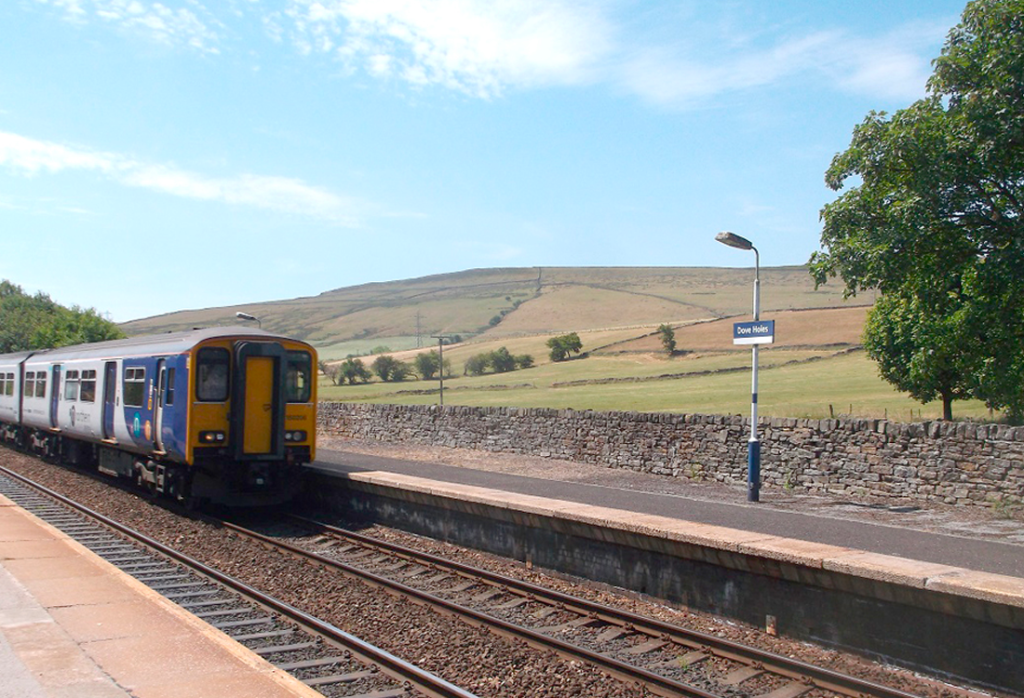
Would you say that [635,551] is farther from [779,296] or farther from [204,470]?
[779,296]

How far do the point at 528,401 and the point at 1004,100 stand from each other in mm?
29223

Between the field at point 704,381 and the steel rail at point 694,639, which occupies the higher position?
the field at point 704,381

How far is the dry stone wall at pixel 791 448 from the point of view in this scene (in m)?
13.8

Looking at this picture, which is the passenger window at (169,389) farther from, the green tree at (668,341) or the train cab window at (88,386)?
the green tree at (668,341)

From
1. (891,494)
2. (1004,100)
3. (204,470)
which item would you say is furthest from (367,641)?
(1004,100)

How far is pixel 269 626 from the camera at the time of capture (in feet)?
27.9

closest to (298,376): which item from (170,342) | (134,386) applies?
(170,342)

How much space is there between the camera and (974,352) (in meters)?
19.6

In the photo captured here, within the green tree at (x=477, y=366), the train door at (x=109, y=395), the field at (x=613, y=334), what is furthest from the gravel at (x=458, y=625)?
the green tree at (x=477, y=366)

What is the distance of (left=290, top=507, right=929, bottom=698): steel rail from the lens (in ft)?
20.6

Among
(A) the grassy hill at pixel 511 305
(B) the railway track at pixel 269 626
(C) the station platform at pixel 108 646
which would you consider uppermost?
(A) the grassy hill at pixel 511 305

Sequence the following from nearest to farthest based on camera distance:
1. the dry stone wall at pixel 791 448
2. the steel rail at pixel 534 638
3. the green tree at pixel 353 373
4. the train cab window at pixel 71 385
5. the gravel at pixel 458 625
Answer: the steel rail at pixel 534 638 → the gravel at pixel 458 625 → the dry stone wall at pixel 791 448 → the train cab window at pixel 71 385 → the green tree at pixel 353 373

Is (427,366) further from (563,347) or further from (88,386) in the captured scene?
(88,386)

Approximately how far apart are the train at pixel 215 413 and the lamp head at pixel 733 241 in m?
7.49
